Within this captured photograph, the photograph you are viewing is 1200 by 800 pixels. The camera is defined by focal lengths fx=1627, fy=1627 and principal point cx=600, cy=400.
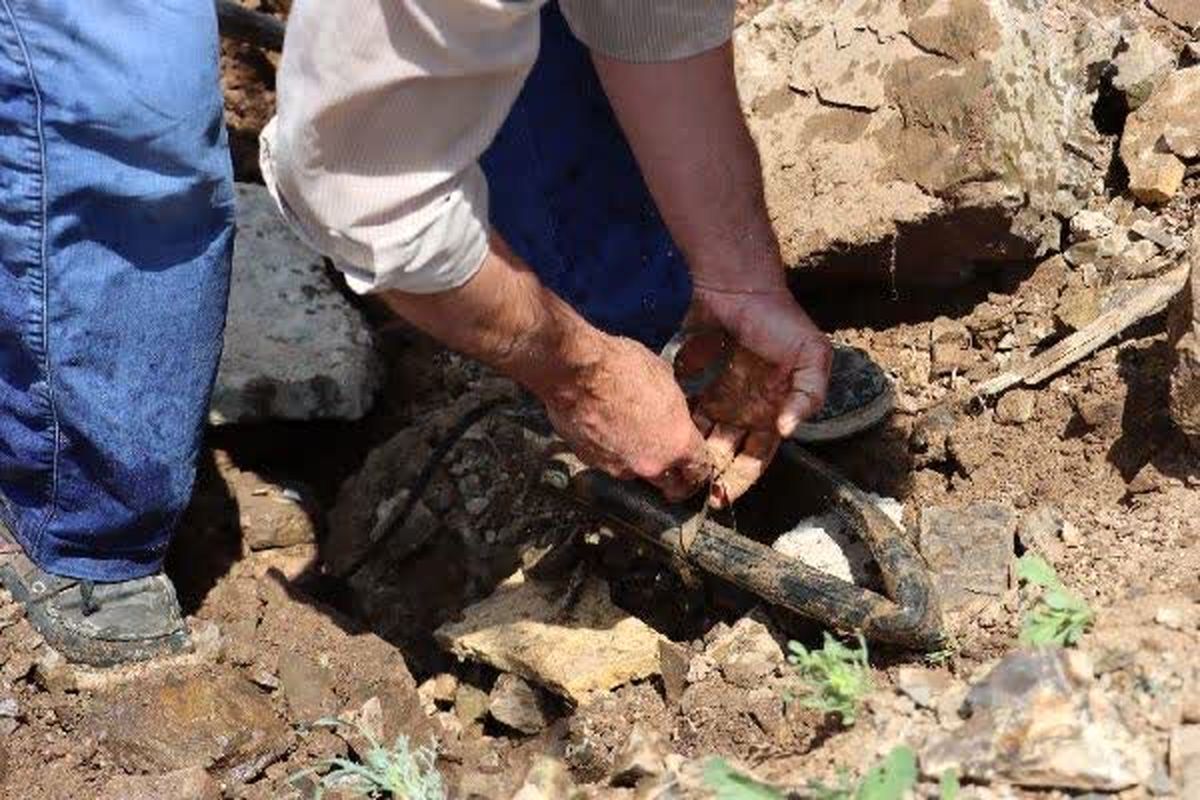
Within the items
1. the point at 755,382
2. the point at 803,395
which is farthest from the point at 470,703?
the point at 803,395

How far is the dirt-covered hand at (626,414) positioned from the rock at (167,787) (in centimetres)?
96

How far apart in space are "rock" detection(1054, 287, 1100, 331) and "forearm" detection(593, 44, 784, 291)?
75cm

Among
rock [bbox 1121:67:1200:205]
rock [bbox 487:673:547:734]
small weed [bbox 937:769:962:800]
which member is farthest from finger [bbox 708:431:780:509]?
rock [bbox 1121:67:1200:205]

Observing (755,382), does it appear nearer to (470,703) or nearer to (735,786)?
(735,786)

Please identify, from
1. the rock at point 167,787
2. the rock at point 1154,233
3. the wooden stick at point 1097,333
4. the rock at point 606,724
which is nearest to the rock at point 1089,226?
the rock at point 1154,233

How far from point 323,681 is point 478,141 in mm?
1490

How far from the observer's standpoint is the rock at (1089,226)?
3271 mm

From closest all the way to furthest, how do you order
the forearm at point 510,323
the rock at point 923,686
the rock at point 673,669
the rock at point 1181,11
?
the forearm at point 510,323 → the rock at point 923,686 → the rock at point 673,669 → the rock at point 1181,11

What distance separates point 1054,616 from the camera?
2299 millimetres

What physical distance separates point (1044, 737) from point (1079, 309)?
4.23ft

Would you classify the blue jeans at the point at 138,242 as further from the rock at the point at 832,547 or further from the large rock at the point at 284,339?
the large rock at the point at 284,339

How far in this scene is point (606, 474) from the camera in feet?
9.52

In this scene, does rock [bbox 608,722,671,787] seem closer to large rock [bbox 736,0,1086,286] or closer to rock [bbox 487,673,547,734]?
rock [bbox 487,673,547,734]

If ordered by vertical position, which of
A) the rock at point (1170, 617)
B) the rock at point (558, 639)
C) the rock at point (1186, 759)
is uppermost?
the rock at point (1170, 617)
